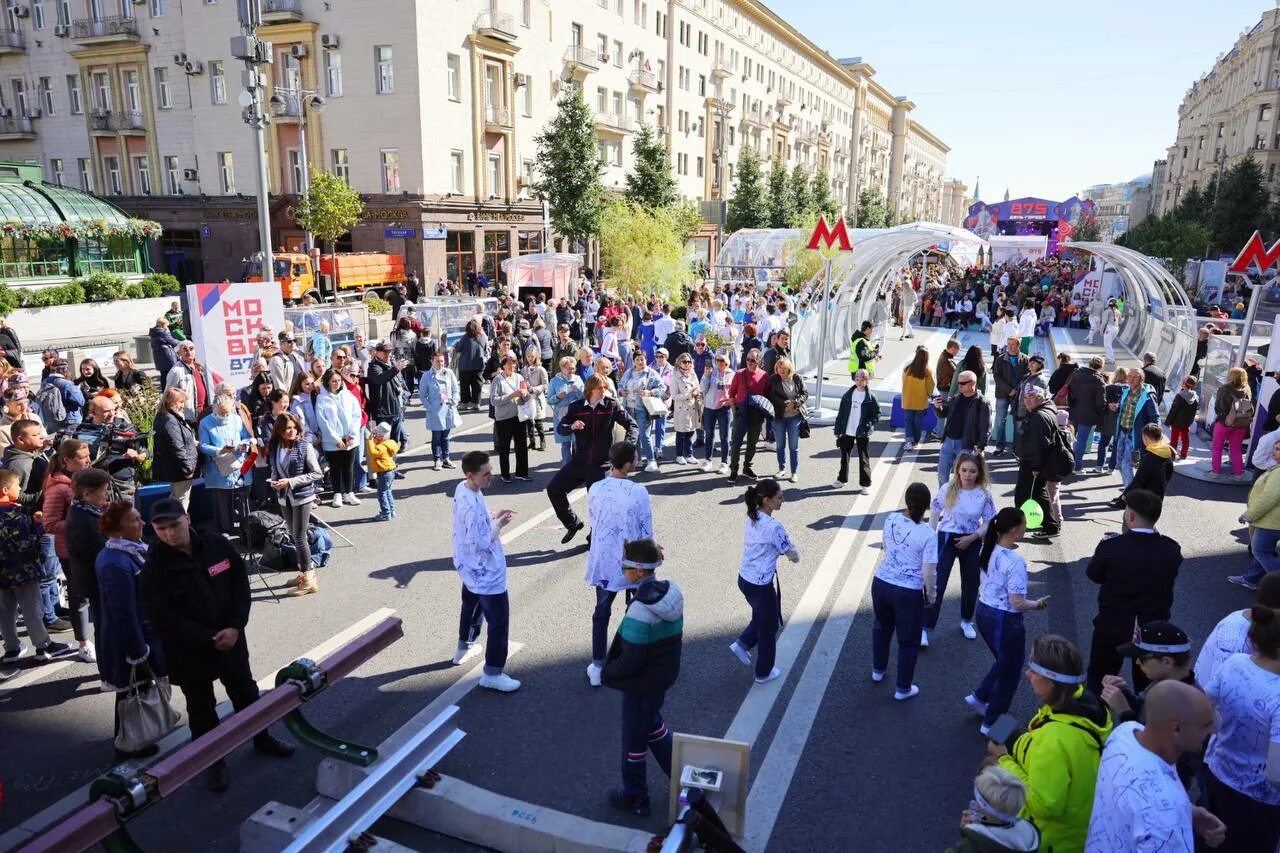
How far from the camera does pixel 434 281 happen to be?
36312mm

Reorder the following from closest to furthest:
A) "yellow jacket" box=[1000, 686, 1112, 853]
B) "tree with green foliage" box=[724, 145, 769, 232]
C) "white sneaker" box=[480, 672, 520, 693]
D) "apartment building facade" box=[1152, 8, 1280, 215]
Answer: "yellow jacket" box=[1000, 686, 1112, 853], "white sneaker" box=[480, 672, 520, 693], "tree with green foliage" box=[724, 145, 769, 232], "apartment building facade" box=[1152, 8, 1280, 215]

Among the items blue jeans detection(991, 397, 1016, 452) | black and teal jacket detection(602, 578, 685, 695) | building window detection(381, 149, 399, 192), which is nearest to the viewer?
black and teal jacket detection(602, 578, 685, 695)

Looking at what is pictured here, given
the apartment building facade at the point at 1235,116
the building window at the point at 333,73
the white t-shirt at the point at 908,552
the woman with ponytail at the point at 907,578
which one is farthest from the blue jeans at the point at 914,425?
the apartment building facade at the point at 1235,116

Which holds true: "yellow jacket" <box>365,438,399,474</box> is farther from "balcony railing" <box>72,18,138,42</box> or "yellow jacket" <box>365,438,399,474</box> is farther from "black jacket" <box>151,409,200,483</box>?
"balcony railing" <box>72,18,138,42</box>

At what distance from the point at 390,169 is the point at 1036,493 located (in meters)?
33.3

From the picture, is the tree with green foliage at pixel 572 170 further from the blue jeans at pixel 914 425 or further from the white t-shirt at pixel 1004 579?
the white t-shirt at pixel 1004 579

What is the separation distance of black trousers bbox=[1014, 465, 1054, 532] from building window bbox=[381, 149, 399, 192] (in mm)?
32786

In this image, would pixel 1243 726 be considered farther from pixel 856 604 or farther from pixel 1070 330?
pixel 1070 330

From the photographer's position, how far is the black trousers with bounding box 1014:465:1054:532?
925cm

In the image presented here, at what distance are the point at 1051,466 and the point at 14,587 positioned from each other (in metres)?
9.63

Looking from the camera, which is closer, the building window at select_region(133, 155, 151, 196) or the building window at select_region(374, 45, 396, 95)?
the building window at select_region(374, 45, 396, 95)

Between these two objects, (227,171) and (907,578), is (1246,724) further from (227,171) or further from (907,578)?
(227,171)

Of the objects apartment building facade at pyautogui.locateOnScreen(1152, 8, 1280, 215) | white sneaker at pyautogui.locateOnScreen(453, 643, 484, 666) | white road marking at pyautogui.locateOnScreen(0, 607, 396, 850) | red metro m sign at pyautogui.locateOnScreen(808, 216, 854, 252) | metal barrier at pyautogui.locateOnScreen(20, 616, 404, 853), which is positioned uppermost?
apartment building facade at pyautogui.locateOnScreen(1152, 8, 1280, 215)

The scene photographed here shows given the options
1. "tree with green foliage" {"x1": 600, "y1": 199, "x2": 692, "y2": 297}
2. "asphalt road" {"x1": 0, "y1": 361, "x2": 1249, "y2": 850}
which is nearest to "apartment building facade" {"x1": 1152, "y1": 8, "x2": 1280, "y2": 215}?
"tree with green foliage" {"x1": 600, "y1": 199, "x2": 692, "y2": 297}
